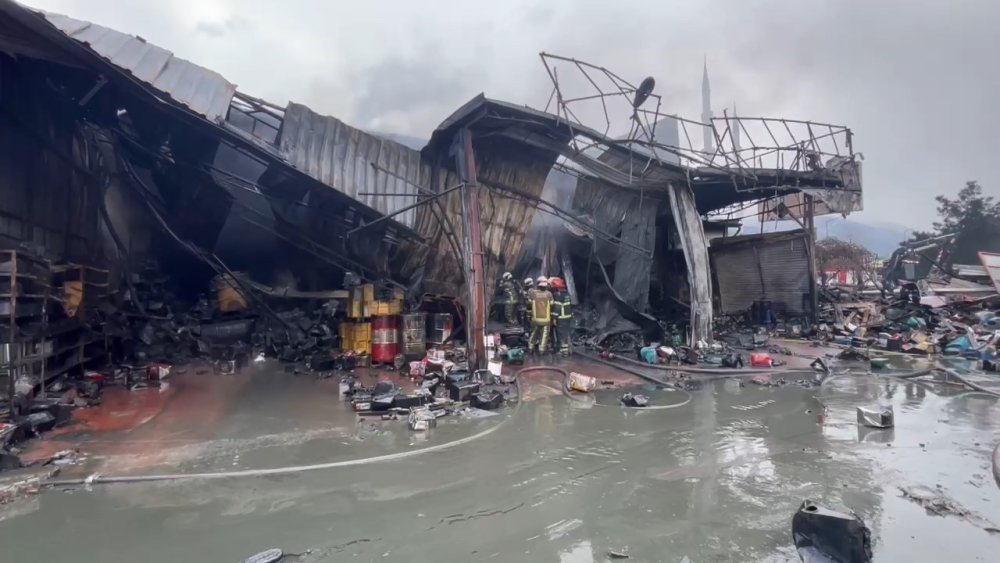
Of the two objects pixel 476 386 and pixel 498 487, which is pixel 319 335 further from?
pixel 498 487

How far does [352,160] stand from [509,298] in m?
5.10

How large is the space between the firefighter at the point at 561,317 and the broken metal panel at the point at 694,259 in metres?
2.85

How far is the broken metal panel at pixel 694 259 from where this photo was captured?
1177 cm

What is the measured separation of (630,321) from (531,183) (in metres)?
4.29

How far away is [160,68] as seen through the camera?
728 centimetres

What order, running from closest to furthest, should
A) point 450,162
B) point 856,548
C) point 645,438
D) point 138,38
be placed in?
point 856,548, point 645,438, point 138,38, point 450,162

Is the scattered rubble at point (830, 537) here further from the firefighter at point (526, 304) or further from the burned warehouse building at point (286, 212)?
the firefighter at point (526, 304)

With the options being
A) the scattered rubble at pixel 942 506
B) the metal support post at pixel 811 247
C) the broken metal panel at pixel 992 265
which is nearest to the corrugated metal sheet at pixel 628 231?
the metal support post at pixel 811 247

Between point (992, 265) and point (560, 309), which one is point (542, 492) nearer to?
point (560, 309)

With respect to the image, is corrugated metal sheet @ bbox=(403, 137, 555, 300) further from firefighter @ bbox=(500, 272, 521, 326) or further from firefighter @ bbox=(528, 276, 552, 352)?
firefighter @ bbox=(528, 276, 552, 352)

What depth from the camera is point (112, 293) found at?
9070 mm

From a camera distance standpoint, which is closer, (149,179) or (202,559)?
(202,559)

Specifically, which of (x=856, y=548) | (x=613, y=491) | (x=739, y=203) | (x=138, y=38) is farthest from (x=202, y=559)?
(x=739, y=203)

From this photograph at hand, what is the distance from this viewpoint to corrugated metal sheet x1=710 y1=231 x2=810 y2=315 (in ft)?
51.2
